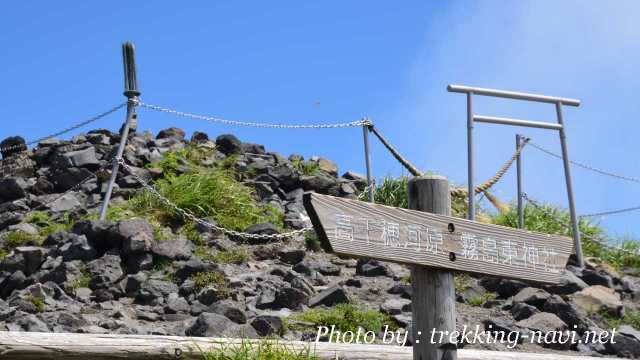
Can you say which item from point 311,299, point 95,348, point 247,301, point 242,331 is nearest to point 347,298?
point 311,299

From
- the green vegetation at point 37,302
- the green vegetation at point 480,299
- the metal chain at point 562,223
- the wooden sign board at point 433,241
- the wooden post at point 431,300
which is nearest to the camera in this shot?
the wooden sign board at point 433,241

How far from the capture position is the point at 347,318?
9203mm

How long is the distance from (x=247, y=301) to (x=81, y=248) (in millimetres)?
2423

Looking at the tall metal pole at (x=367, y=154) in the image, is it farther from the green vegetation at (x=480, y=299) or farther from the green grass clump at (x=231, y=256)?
the green vegetation at (x=480, y=299)

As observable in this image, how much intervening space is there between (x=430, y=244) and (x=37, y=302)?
17.6 ft

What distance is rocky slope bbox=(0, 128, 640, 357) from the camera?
9305mm

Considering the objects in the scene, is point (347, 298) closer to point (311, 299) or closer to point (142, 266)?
point (311, 299)

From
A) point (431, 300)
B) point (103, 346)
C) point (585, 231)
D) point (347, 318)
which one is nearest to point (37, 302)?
point (347, 318)

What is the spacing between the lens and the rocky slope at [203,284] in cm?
930

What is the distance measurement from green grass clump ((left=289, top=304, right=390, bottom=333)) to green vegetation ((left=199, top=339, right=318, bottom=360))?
2.39 meters

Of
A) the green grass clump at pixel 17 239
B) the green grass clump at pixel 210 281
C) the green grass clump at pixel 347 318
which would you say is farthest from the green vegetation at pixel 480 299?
the green grass clump at pixel 17 239

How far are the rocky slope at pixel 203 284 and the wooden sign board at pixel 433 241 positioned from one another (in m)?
2.79

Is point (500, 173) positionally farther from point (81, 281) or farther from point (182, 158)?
point (81, 281)

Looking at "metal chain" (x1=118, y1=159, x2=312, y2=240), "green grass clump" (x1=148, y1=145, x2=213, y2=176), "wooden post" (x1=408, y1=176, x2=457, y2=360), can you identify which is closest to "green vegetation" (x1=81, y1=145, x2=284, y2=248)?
"metal chain" (x1=118, y1=159, x2=312, y2=240)
